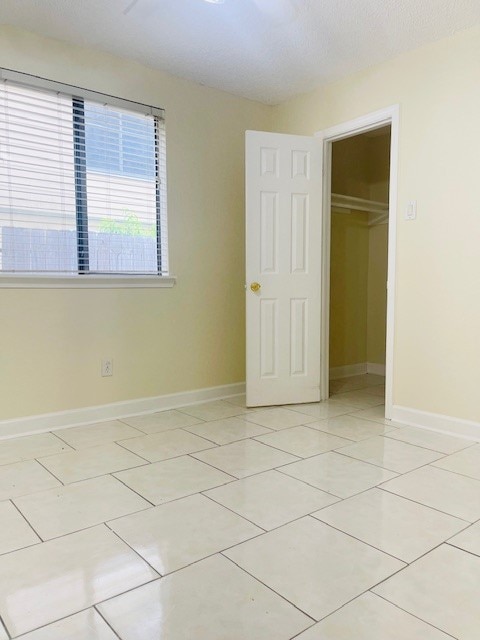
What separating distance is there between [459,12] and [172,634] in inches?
126

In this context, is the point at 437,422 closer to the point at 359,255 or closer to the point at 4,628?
the point at 359,255

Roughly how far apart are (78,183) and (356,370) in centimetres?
330

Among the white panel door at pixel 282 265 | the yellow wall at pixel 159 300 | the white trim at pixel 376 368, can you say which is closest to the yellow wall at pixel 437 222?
the white panel door at pixel 282 265

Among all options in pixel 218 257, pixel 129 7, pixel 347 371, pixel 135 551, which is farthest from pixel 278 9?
pixel 347 371

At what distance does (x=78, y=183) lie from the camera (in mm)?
3143

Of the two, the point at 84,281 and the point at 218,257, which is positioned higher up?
the point at 218,257

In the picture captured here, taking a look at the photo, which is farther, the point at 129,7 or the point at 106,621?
the point at 129,7

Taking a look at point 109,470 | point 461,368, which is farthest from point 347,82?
point 109,470

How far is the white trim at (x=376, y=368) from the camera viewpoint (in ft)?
16.5

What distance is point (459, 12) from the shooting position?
263 cm

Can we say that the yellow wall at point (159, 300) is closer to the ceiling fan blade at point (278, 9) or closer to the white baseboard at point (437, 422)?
the ceiling fan blade at point (278, 9)

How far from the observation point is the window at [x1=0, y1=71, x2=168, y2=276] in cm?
289

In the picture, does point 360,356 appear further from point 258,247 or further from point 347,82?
point 347,82

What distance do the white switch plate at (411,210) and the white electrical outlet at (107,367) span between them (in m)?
2.25
